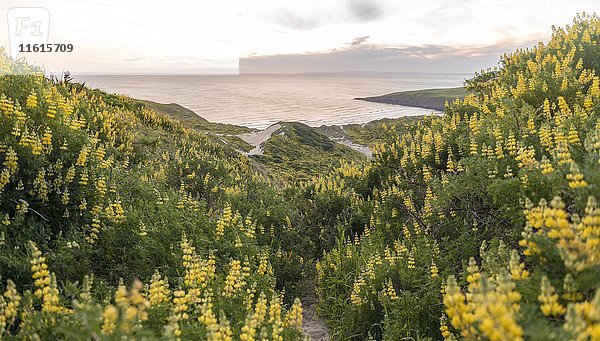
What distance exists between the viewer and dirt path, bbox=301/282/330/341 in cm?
609

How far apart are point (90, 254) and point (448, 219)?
4983mm

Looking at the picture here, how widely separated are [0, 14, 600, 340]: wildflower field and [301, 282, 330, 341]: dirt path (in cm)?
18

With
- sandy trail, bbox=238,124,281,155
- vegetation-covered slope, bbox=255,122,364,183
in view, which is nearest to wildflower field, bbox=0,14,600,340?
vegetation-covered slope, bbox=255,122,364,183

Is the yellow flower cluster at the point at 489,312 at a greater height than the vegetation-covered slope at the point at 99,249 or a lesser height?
greater

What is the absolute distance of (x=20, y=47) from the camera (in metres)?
9.11

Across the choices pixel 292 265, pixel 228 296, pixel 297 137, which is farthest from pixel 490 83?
pixel 297 137

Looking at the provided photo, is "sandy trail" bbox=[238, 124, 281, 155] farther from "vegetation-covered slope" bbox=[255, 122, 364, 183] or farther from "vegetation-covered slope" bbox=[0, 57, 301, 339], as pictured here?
"vegetation-covered slope" bbox=[0, 57, 301, 339]

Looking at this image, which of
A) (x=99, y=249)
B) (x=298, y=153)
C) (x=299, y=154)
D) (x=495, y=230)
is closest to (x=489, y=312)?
(x=495, y=230)

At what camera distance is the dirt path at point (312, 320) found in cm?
609

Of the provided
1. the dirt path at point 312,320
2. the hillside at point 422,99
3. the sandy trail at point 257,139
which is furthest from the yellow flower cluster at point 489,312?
the hillside at point 422,99

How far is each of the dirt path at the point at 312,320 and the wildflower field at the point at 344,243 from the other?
7.2 inches

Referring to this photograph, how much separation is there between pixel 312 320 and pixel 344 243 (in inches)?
91.1

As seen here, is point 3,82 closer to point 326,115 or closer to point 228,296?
point 228,296

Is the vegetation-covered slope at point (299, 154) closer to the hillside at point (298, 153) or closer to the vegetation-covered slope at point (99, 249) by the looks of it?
the hillside at point (298, 153)
